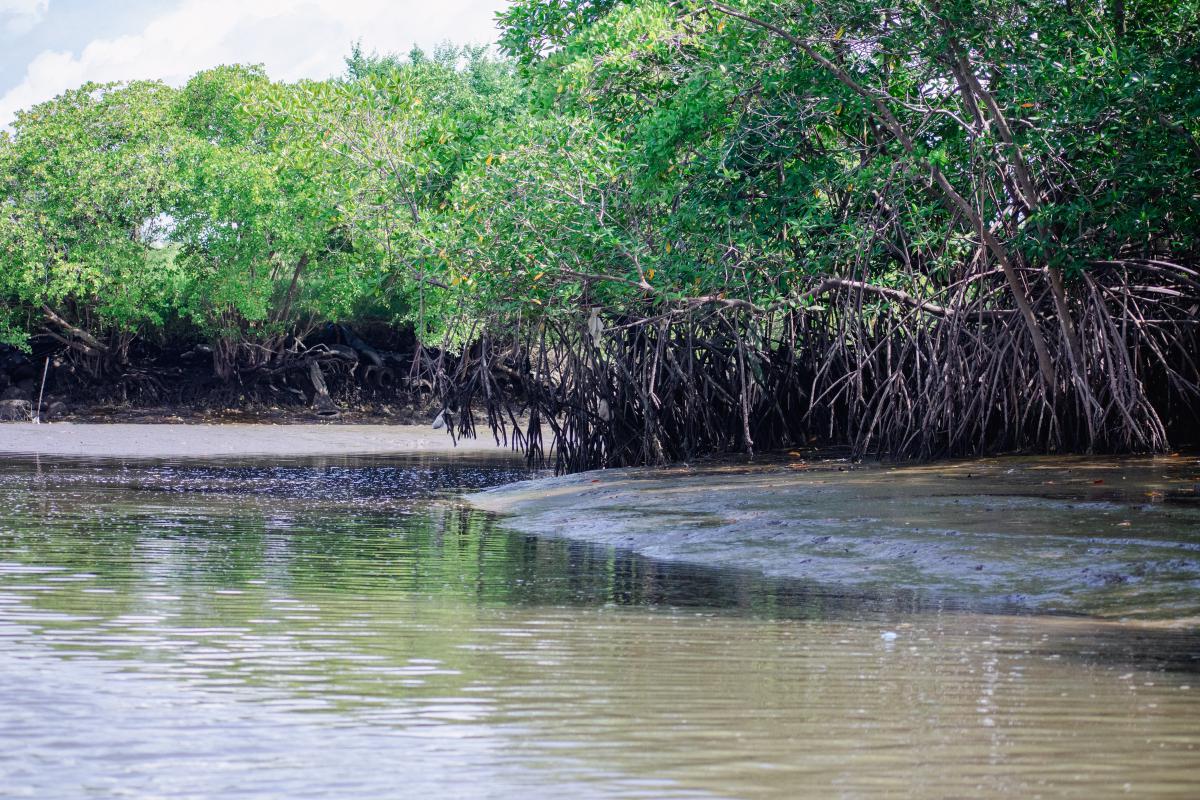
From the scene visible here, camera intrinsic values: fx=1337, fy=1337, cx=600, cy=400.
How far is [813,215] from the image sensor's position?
10406 mm

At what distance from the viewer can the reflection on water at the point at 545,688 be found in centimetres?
263

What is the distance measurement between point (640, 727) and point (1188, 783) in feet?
3.73

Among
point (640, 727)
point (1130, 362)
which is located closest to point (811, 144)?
point (1130, 362)

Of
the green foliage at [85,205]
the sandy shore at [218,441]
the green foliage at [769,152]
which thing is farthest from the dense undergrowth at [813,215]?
the green foliage at [85,205]

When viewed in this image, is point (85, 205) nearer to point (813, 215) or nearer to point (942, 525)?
point (813, 215)

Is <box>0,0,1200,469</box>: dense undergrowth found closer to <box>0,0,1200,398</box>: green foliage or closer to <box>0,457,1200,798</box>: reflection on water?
<box>0,0,1200,398</box>: green foliage

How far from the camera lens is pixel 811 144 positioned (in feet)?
36.2

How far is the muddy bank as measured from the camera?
5453 millimetres

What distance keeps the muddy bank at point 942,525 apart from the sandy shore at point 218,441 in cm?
845

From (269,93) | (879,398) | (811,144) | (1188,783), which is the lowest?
(1188,783)

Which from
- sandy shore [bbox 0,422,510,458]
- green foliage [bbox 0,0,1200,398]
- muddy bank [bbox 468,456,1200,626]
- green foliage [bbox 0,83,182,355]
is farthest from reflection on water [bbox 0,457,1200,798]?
green foliage [bbox 0,83,182,355]

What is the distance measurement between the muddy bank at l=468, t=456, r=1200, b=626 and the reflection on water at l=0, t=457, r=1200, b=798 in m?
0.53

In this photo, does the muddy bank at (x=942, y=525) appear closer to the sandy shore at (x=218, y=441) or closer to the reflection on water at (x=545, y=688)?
the reflection on water at (x=545, y=688)

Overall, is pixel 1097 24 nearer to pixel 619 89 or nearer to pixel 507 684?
pixel 619 89
